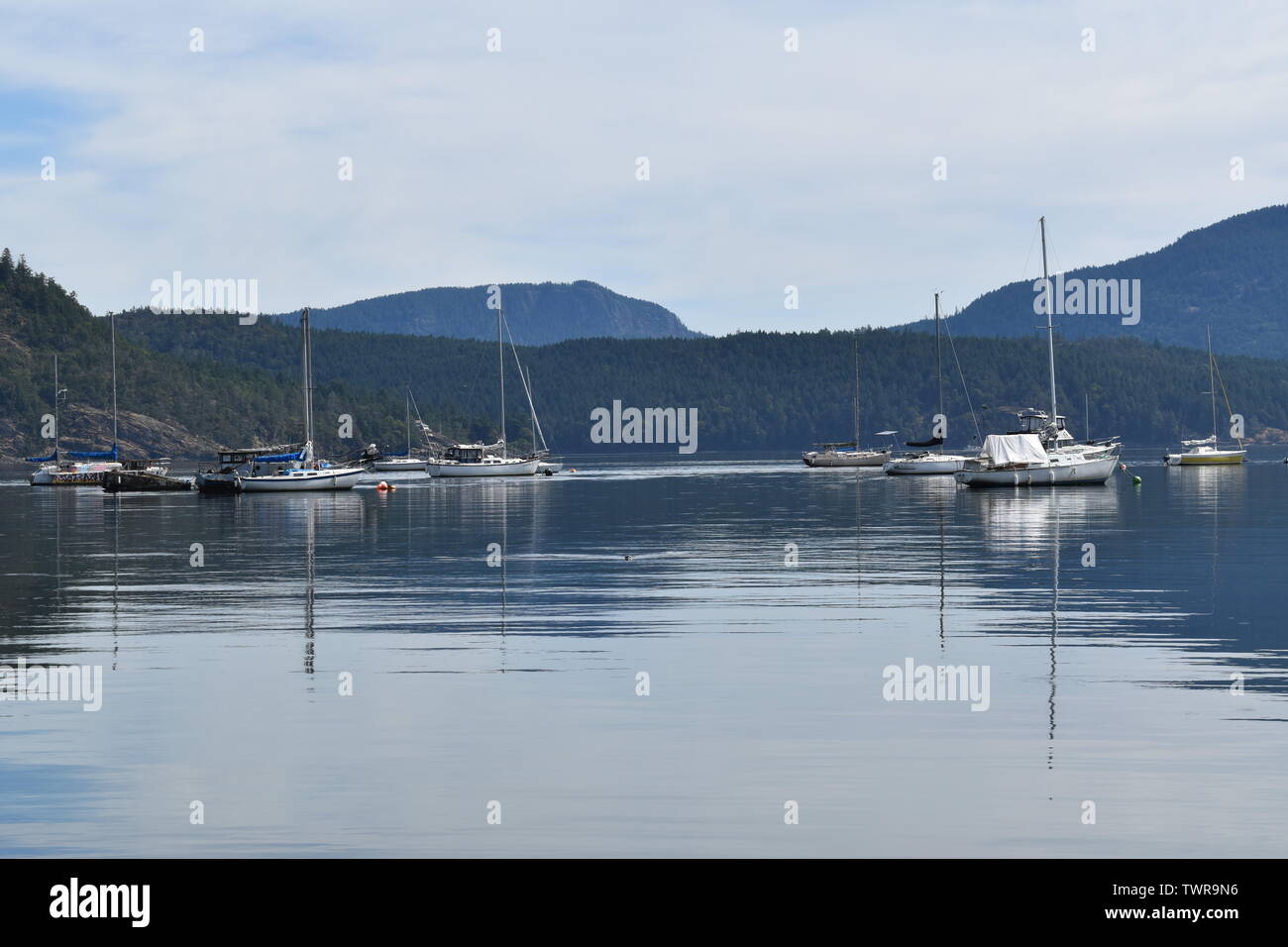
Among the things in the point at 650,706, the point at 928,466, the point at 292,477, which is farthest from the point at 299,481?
the point at 650,706

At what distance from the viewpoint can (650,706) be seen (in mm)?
24859

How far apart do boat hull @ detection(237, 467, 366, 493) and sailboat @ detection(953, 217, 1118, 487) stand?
175 feet

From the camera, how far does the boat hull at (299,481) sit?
429 feet

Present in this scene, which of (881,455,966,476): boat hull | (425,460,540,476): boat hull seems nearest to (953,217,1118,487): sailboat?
(881,455,966,476): boat hull

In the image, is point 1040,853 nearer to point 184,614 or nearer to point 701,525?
point 184,614

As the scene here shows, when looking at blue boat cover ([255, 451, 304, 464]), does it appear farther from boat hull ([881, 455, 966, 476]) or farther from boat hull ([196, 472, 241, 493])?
boat hull ([881, 455, 966, 476])

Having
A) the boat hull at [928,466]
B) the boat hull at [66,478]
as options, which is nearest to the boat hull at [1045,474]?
the boat hull at [928,466]

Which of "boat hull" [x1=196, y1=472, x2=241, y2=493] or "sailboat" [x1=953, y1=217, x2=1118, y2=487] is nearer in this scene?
"sailboat" [x1=953, y1=217, x2=1118, y2=487]

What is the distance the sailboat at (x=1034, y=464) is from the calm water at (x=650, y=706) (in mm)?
63388

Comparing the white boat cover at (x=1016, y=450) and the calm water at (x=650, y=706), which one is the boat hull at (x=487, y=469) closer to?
the white boat cover at (x=1016, y=450)

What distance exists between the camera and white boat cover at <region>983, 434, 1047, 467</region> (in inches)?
4847

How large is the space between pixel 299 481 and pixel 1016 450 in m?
60.7
